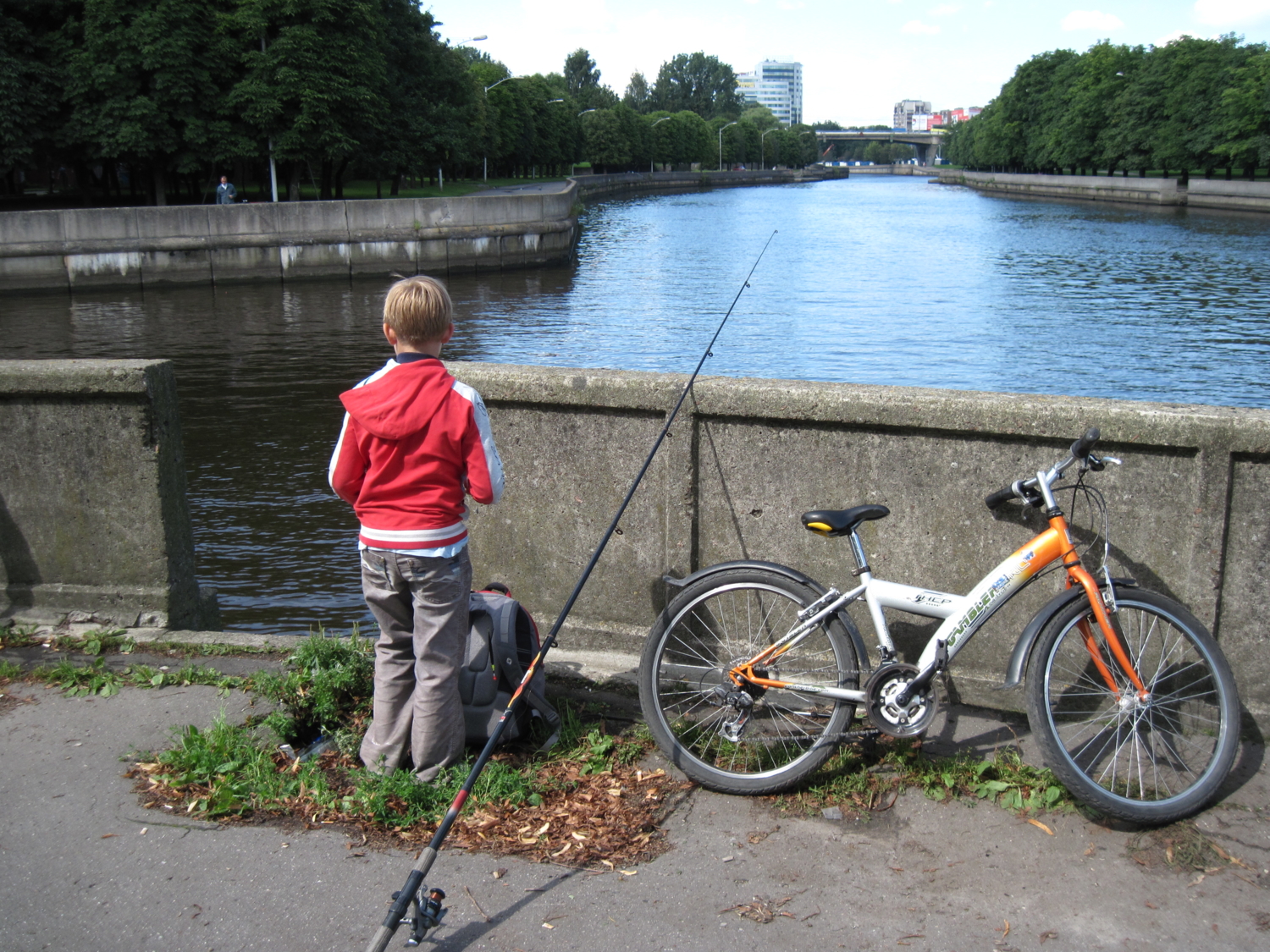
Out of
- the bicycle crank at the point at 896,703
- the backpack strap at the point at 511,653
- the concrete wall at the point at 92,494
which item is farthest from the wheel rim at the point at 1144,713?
the concrete wall at the point at 92,494

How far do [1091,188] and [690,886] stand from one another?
292 feet

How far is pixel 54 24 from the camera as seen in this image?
42.0 metres

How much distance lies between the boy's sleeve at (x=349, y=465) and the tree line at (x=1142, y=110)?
2924 inches

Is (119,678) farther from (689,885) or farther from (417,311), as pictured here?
(689,885)

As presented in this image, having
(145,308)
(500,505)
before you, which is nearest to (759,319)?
(145,308)

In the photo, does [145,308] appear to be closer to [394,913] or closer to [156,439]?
[156,439]

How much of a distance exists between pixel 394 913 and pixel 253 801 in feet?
3.45

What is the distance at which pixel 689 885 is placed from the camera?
329 centimetres

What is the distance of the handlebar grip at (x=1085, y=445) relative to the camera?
11.7 ft

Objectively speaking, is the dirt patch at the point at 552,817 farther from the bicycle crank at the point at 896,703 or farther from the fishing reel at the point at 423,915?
the bicycle crank at the point at 896,703

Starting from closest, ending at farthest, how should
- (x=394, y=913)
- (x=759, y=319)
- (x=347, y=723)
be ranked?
(x=394, y=913) < (x=347, y=723) < (x=759, y=319)

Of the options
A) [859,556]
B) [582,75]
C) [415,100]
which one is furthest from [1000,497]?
[582,75]

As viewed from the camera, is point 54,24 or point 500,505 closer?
point 500,505

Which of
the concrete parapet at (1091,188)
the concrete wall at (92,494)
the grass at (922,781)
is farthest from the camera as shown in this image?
the concrete parapet at (1091,188)
